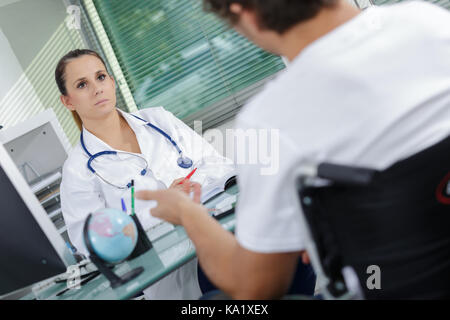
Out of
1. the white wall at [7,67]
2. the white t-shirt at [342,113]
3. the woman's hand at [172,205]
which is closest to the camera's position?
the white t-shirt at [342,113]

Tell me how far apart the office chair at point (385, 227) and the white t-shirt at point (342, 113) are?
0.10ft

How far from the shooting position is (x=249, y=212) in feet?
2.66

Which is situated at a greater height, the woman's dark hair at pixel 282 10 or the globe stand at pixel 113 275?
the woman's dark hair at pixel 282 10

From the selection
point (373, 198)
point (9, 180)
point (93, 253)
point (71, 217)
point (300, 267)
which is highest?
point (9, 180)

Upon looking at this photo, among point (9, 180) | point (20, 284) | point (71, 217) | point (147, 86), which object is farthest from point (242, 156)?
→ point (147, 86)

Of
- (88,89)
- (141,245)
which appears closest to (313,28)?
(141,245)

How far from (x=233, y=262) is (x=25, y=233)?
31.6 inches

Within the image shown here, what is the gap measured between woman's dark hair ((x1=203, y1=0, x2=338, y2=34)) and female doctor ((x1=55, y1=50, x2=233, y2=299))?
1.11m

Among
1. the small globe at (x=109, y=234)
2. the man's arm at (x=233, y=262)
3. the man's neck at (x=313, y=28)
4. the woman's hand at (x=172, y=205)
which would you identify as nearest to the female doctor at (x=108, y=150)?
the small globe at (x=109, y=234)

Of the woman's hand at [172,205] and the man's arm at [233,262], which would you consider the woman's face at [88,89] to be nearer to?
the woman's hand at [172,205]

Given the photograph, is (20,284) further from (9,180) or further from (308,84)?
(308,84)

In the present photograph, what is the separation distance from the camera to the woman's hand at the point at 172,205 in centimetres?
102

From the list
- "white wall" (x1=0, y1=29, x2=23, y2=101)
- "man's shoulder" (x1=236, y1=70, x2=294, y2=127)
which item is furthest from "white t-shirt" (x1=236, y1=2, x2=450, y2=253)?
"white wall" (x1=0, y1=29, x2=23, y2=101)
